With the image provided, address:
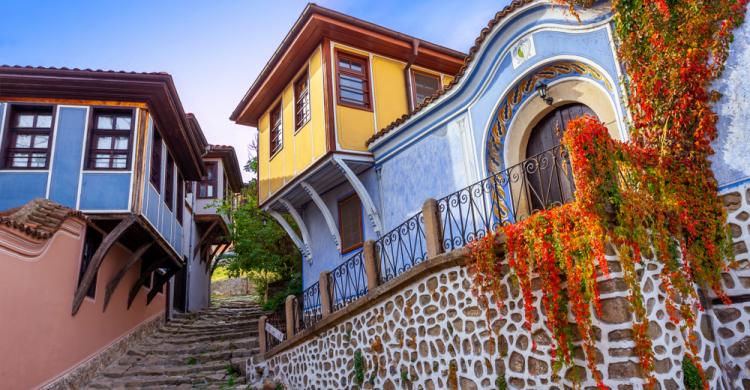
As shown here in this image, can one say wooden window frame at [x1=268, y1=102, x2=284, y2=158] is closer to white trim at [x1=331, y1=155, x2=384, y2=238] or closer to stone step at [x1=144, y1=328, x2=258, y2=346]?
white trim at [x1=331, y1=155, x2=384, y2=238]

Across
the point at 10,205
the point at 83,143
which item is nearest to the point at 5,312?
the point at 10,205

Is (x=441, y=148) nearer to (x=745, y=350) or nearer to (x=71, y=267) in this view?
(x=745, y=350)

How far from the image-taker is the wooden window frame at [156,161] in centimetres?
1061

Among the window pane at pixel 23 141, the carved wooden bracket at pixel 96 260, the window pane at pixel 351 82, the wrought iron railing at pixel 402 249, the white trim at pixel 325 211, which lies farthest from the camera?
the white trim at pixel 325 211

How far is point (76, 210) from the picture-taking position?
8742mm

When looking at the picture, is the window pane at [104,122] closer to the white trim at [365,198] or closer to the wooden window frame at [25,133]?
Answer: the wooden window frame at [25,133]

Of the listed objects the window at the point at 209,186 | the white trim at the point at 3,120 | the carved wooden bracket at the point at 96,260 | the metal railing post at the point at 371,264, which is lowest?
the metal railing post at the point at 371,264

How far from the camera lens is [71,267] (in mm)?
8703

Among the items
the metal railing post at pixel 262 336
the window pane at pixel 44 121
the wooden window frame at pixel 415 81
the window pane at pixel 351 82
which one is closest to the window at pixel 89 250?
the window pane at pixel 44 121

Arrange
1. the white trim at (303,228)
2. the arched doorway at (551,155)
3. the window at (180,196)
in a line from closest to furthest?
the arched doorway at (551,155)
the white trim at (303,228)
the window at (180,196)

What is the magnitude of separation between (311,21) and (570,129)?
6.59m

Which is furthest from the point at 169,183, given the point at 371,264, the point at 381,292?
the point at 381,292

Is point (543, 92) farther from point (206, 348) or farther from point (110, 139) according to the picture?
point (206, 348)

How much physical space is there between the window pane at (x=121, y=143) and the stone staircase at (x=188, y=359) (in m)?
4.31
